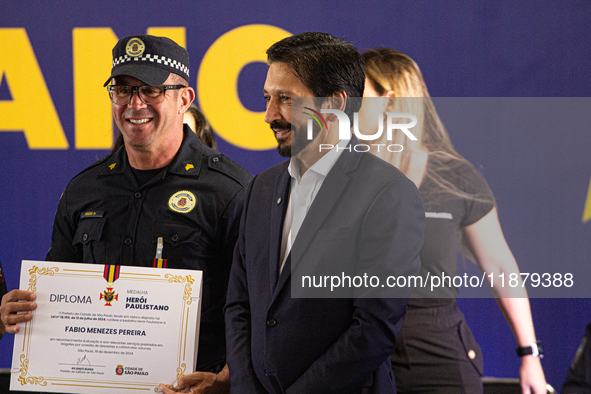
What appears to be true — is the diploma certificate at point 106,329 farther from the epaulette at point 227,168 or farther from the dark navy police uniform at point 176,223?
the epaulette at point 227,168

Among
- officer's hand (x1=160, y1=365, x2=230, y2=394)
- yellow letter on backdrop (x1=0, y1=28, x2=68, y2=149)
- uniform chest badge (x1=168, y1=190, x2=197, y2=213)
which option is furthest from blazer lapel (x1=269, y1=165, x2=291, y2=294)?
yellow letter on backdrop (x1=0, y1=28, x2=68, y2=149)

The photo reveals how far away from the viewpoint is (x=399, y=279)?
128 centimetres

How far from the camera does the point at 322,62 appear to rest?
1455 millimetres

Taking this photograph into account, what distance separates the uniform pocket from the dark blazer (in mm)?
599

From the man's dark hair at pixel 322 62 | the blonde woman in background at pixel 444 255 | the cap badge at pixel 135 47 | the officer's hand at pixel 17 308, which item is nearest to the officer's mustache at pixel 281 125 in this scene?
the man's dark hair at pixel 322 62

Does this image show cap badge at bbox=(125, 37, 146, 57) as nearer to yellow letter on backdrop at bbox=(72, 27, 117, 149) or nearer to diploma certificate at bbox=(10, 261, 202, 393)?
diploma certificate at bbox=(10, 261, 202, 393)

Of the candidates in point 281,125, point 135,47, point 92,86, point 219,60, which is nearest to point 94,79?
point 92,86

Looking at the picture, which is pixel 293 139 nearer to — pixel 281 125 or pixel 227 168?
pixel 281 125

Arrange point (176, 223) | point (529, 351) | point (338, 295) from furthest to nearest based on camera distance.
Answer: point (529, 351), point (176, 223), point (338, 295)

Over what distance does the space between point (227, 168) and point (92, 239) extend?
524 millimetres

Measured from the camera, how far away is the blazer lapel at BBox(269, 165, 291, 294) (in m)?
1.42

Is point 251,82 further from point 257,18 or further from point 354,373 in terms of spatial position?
point 354,373

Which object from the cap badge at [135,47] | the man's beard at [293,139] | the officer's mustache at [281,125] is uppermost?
the cap badge at [135,47]

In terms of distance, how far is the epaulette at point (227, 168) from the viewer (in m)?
1.87
